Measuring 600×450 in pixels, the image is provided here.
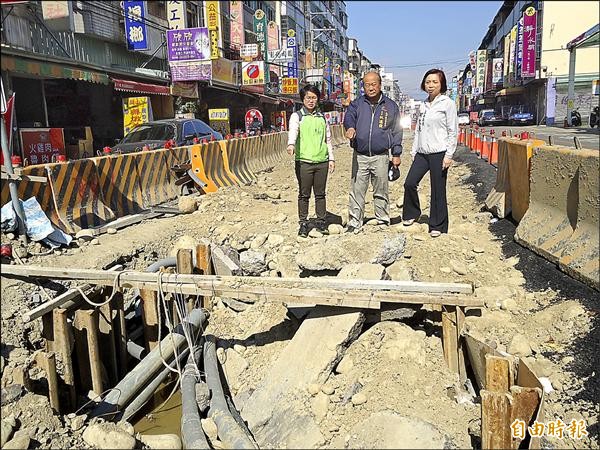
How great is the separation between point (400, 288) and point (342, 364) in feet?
2.38

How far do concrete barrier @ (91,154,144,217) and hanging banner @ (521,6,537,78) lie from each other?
26931 millimetres

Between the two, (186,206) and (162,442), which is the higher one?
(186,206)

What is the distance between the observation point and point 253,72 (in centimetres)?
2622

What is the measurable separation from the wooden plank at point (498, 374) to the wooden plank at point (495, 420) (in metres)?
0.23

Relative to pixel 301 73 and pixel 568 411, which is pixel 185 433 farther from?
pixel 301 73

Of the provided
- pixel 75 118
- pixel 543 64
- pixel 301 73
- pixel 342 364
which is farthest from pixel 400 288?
pixel 301 73

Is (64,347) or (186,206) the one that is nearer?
(64,347)

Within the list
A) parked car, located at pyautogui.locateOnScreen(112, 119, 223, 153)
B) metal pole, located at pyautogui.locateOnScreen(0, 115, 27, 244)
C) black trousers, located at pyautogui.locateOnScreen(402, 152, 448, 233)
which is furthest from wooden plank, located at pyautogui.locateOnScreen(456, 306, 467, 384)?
parked car, located at pyautogui.locateOnScreen(112, 119, 223, 153)

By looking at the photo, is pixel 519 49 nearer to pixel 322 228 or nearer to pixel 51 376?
pixel 322 228

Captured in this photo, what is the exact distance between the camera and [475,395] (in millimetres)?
4113

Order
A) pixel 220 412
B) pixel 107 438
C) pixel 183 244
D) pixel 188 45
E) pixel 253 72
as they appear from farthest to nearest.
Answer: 1. pixel 253 72
2. pixel 188 45
3. pixel 183 244
4. pixel 220 412
5. pixel 107 438

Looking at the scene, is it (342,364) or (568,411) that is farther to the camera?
(342,364)

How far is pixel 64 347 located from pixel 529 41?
118ft

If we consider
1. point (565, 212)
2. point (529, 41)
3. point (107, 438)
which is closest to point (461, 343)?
point (565, 212)
